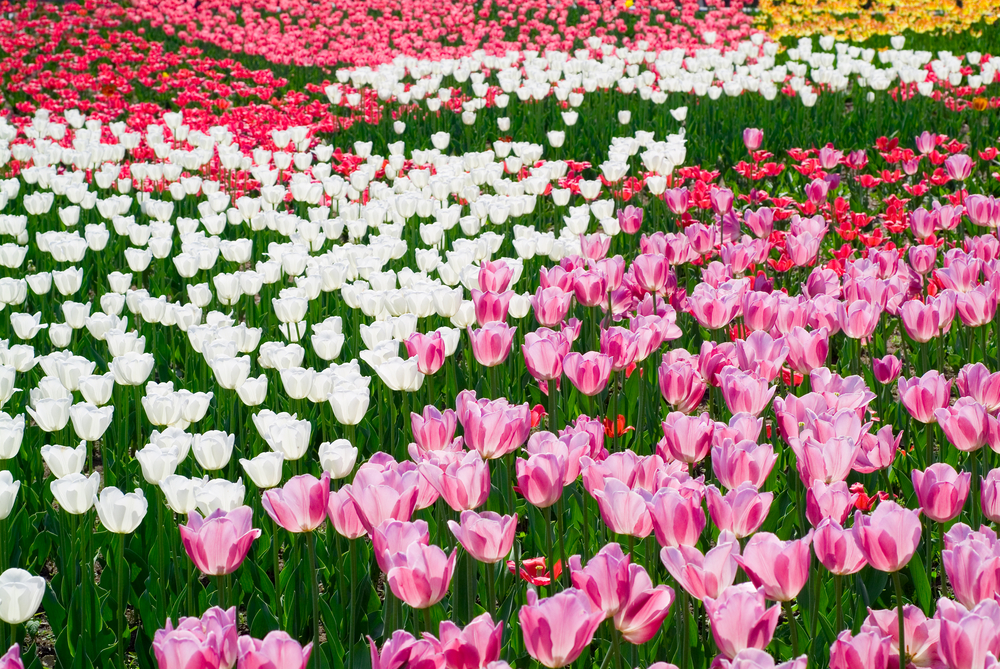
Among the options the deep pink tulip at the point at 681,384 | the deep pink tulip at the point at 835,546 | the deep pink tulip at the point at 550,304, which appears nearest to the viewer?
the deep pink tulip at the point at 835,546

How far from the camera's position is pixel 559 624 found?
1399mm

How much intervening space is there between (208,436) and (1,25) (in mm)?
14637

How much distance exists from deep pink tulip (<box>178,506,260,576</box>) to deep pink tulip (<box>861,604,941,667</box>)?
3.47ft

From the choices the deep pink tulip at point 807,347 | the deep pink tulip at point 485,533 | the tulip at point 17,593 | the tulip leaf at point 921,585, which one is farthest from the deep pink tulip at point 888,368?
the tulip at point 17,593

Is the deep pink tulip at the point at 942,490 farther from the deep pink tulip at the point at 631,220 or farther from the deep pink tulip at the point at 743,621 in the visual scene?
the deep pink tulip at the point at 631,220

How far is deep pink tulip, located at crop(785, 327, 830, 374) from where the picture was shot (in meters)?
2.71

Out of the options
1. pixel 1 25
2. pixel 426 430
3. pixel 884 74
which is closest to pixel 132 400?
pixel 426 430

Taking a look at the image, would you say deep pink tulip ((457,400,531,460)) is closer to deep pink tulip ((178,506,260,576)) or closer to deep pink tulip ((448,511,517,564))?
deep pink tulip ((448,511,517,564))

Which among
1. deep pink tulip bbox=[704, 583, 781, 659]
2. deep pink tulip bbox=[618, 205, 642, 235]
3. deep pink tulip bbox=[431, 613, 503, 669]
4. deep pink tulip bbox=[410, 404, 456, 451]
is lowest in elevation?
deep pink tulip bbox=[618, 205, 642, 235]

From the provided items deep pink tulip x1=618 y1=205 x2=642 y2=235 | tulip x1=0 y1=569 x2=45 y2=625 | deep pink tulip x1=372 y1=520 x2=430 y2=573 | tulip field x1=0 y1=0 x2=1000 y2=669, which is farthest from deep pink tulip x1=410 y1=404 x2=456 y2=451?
deep pink tulip x1=618 y1=205 x2=642 y2=235

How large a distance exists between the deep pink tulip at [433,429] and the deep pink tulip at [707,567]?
0.74 m

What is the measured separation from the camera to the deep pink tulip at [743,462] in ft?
6.25

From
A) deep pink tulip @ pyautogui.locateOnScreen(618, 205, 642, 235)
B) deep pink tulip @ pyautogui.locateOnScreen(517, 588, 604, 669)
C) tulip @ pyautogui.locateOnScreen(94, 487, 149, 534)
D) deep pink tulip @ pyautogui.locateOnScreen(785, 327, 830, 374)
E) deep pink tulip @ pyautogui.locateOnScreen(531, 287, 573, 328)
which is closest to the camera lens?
deep pink tulip @ pyautogui.locateOnScreen(517, 588, 604, 669)

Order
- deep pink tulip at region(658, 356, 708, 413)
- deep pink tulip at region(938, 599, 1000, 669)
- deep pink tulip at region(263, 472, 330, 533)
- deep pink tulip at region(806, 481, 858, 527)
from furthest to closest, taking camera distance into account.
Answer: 1. deep pink tulip at region(658, 356, 708, 413)
2. deep pink tulip at region(263, 472, 330, 533)
3. deep pink tulip at region(806, 481, 858, 527)
4. deep pink tulip at region(938, 599, 1000, 669)
